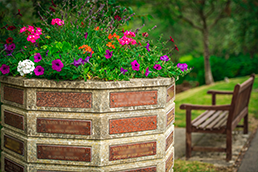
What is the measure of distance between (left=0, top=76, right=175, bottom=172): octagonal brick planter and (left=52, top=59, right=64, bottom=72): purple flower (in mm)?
162

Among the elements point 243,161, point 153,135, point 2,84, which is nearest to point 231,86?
point 243,161

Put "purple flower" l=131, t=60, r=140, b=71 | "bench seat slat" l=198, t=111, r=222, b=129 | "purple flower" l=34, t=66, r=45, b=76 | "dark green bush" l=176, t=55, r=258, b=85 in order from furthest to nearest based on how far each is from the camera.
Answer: "dark green bush" l=176, t=55, r=258, b=85 → "bench seat slat" l=198, t=111, r=222, b=129 → "purple flower" l=131, t=60, r=140, b=71 → "purple flower" l=34, t=66, r=45, b=76

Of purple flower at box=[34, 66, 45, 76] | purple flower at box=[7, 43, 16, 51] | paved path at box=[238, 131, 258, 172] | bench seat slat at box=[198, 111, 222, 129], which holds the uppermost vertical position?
purple flower at box=[7, 43, 16, 51]

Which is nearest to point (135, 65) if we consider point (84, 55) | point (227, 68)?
point (84, 55)

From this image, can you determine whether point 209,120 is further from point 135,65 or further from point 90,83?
point 90,83

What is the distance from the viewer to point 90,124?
284cm

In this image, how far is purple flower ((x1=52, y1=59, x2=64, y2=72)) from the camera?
2734mm

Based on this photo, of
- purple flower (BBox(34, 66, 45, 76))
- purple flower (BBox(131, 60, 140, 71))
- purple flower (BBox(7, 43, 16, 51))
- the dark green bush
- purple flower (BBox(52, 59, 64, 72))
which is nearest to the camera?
purple flower (BBox(52, 59, 64, 72))

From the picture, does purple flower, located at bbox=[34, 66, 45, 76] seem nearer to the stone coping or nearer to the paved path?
the stone coping

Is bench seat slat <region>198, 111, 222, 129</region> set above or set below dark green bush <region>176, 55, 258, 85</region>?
below

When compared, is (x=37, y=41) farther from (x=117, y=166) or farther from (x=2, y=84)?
(x=117, y=166)

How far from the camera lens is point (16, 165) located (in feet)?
10.5

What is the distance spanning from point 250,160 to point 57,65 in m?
3.39

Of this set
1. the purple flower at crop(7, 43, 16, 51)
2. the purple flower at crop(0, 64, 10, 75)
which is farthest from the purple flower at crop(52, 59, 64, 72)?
the purple flower at crop(7, 43, 16, 51)
